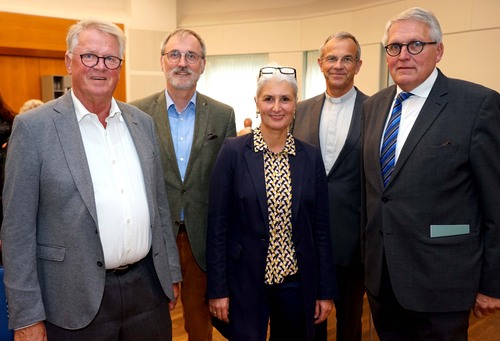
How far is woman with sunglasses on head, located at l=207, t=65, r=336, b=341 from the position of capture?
2.11 metres

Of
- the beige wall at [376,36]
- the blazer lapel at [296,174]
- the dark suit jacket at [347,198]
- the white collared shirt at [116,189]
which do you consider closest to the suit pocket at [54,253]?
the white collared shirt at [116,189]

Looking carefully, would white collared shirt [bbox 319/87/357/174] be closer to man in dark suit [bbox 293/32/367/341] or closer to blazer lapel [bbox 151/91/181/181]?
man in dark suit [bbox 293/32/367/341]

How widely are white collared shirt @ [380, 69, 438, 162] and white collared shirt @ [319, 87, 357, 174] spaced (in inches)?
25.0

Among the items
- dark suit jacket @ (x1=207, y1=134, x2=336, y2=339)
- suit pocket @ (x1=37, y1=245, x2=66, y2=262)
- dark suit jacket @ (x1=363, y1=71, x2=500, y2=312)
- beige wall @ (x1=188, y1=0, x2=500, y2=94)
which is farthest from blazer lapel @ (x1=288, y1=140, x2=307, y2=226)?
beige wall @ (x1=188, y1=0, x2=500, y2=94)

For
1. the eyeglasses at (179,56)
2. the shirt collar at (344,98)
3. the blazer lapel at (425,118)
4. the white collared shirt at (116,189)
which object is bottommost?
the white collared shirt at (116,189)

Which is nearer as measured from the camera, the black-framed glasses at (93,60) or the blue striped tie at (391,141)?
the black-framed glasses at (93,60)

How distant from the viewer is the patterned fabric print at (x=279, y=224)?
6.92ft

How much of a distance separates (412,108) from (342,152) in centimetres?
62

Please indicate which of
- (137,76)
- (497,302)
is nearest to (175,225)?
(497,302)

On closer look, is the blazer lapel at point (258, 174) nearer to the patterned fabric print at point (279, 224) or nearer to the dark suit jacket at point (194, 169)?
the patterned fabric print at point (279, 224)

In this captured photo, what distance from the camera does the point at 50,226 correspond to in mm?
1726

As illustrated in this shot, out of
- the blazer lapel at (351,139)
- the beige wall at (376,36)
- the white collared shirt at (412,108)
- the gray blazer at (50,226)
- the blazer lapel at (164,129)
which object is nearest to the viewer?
the gray blazer at (50,226)

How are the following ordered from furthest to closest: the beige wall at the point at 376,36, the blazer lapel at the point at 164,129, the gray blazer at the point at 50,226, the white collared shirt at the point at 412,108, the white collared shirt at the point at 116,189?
the beige wall at the point at 376,36
the blazer lapel at the point at 164,129
the white collared shirt at the point at 412,108
the white collared shirt at the point at 116,189
the gray blazer at the point at 50,226

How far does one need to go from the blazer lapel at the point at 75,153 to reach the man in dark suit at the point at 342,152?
1.52 meters
